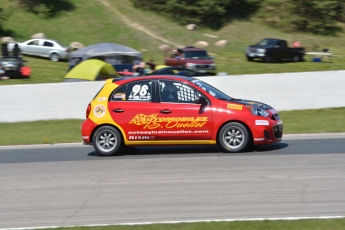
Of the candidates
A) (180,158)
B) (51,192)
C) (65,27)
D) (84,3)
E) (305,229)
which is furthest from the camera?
(84,3)

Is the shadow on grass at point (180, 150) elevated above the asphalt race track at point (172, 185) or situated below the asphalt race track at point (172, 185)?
above

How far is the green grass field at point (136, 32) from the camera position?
137 feet

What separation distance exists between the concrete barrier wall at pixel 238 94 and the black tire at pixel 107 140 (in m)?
7.28

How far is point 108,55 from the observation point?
32.4m

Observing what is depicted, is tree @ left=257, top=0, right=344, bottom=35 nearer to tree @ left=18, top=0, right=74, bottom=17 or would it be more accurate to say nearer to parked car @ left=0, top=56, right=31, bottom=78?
tree @ left=18, top=0, right=74, bottom=17

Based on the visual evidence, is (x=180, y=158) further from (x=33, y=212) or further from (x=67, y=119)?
(x=67, y=119)

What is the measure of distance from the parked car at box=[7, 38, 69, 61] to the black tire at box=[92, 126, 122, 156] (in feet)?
85.1

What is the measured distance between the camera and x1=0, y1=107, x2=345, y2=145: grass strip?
1488cm

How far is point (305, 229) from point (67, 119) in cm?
1380

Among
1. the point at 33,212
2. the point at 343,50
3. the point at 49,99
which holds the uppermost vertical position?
the point at 343,50

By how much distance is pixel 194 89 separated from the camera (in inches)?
447

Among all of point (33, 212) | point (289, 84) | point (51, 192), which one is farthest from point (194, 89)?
point (289, 84)

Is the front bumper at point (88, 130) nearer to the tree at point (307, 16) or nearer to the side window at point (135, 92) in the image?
the side window at point (135, 92)

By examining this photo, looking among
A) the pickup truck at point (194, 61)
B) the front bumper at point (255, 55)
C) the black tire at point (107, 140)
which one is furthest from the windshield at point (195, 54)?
the black tire at point (107, 140)
